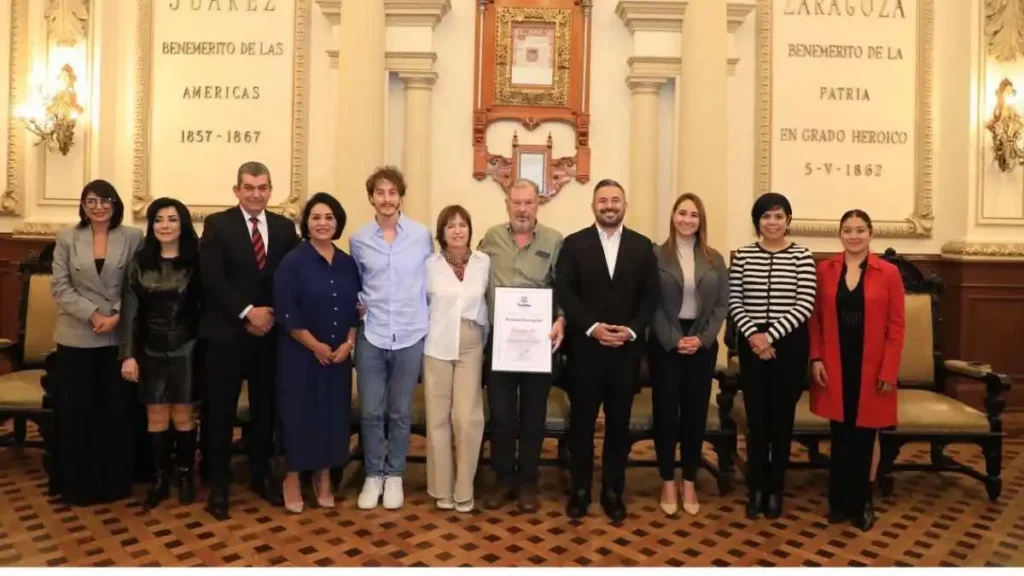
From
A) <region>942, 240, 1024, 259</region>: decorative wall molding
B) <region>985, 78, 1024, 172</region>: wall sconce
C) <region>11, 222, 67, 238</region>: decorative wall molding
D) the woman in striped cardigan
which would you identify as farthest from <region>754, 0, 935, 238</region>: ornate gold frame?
<region>11, 222, 67, 238</region>: decorative wall molding

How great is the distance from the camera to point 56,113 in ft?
18.3

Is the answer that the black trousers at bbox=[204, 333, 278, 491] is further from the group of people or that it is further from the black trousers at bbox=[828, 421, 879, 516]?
the black trousers at bbox=[828, 421, 879, 516]

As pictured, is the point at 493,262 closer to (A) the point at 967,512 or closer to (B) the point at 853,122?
(A) the point at 967,512

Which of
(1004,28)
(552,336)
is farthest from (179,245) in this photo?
(1004,28)

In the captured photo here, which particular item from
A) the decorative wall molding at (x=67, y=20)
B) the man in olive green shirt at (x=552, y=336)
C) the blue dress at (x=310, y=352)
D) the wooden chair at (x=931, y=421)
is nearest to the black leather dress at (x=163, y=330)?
the blue dress at (x=310, y=352)

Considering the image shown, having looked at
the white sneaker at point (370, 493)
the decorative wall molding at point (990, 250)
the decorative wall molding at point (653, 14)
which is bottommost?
the white sneaker at point (370, 493)

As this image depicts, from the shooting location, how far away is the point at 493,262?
3.42 meters

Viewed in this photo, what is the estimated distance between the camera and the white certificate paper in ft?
10.8

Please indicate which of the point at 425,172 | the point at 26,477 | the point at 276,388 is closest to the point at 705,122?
the point at 425,172

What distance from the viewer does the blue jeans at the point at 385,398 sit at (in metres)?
3.37

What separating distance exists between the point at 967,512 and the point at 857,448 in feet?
2.67

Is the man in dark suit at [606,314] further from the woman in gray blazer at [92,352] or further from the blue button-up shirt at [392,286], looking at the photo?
the woman in gray blazer at [92,352]

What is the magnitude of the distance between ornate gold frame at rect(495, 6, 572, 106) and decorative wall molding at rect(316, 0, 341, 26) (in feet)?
4.29

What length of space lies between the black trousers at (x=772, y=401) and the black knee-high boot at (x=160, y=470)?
2.79 m
